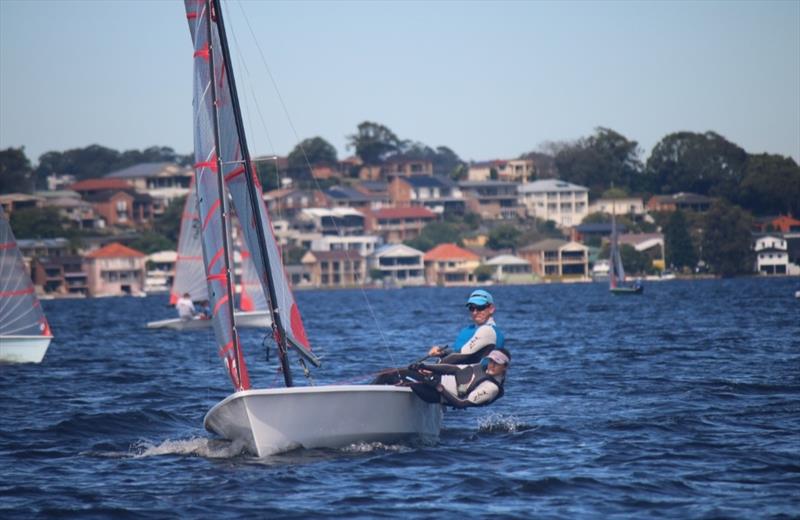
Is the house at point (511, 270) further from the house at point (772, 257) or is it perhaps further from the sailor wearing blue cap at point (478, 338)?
the sailor wearing blue cap at point (478, 338)

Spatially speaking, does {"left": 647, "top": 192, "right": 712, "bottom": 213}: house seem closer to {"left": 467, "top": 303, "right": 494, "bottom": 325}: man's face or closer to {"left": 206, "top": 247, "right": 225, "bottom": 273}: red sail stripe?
{"left": 467, "top": 303, "right": 494, "bottom": 325}: man's face

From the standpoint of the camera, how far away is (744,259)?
138m

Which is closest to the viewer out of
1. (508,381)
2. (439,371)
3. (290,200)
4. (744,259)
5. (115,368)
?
(439,371)

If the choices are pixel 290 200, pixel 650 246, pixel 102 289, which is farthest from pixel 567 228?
pixel 102 289

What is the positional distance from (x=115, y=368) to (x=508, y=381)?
10470mm

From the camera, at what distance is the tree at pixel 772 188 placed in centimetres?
16538

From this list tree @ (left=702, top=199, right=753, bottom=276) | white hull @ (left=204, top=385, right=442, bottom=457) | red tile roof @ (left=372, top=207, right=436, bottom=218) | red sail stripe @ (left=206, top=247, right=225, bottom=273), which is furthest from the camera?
red tile roof @ (left=372, top=207, right=436, bottom=218)

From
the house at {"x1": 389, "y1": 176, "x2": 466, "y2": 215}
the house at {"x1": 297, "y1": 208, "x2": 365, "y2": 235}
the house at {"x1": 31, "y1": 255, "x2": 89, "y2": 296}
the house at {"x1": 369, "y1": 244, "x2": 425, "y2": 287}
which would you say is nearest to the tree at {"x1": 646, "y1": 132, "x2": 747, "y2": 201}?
the house at {"x1": 389, "y1": 176, "x2": 466, "y2": 215}

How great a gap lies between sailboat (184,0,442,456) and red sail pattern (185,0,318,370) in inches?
0.4

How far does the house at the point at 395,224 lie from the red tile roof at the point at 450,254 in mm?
14611

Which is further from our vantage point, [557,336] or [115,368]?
[557,336]

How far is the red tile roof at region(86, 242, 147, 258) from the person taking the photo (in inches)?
5435

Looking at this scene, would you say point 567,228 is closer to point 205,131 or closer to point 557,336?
point 557,336

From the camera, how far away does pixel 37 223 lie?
151 m
